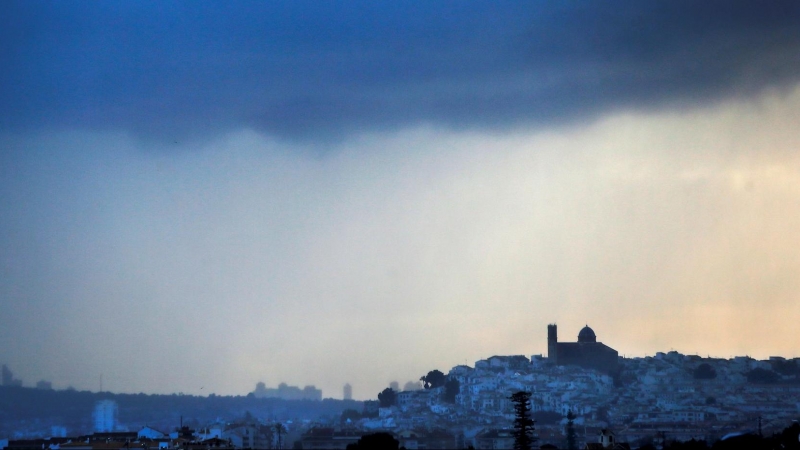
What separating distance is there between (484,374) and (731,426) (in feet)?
122

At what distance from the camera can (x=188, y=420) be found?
11506 cm

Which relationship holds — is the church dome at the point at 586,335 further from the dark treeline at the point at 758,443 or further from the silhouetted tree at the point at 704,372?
the dark treeline at the point at 758,443

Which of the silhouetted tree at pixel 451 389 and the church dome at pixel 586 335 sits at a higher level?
the church dome at pixel 586 335

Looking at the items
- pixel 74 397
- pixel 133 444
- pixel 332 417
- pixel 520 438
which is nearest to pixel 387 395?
pixel 332 417

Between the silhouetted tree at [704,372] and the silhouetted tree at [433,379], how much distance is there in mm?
23178

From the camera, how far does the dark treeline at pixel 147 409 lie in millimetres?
110125

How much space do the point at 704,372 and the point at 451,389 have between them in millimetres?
24531

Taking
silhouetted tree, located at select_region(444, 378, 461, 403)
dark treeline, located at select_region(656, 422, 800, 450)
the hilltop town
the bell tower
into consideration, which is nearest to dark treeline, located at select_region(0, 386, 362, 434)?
the hilltop town

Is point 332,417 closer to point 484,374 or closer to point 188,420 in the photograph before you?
point 188,420

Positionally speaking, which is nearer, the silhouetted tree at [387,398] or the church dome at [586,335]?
the silhouetted tree at [387,398]

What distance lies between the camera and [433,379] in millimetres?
141625

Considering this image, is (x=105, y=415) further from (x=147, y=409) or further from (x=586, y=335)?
(x=586, y=335)

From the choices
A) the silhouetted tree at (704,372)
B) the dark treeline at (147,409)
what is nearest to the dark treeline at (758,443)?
the dark treeline at (147,409)

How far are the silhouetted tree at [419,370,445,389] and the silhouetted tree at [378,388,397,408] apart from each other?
11.5 m
